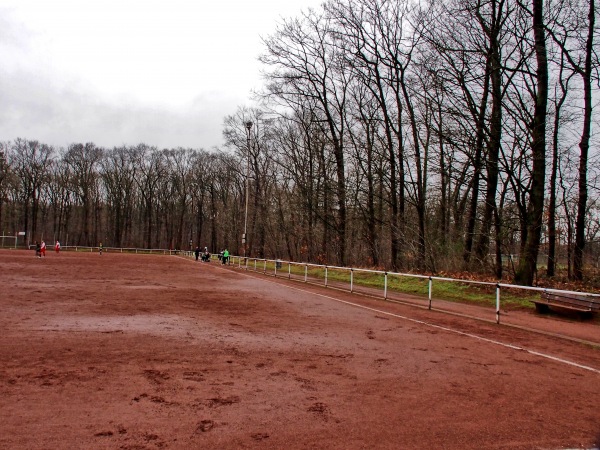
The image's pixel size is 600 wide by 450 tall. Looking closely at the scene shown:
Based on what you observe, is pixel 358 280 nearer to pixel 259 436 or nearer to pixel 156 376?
pixel 156 376

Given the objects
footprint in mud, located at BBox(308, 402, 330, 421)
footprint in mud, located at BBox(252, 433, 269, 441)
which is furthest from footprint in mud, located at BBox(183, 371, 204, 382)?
footprint in mud, located at BBox(252, 433, 269, 441)

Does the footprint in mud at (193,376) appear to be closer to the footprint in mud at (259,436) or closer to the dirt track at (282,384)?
the dirt track at (282,384)

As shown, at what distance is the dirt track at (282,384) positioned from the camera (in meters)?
4.23

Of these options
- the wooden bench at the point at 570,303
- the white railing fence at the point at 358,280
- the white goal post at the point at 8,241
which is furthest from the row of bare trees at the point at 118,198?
the wooden bench at the point at 570,303

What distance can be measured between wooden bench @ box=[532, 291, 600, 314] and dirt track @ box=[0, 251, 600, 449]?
216 cm

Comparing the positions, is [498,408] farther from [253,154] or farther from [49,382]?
[253,154]

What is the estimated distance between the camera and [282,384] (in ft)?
19.0

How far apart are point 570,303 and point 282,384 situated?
1031 cm

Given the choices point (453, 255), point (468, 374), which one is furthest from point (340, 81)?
point (468, 374)

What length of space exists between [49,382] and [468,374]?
545 cm

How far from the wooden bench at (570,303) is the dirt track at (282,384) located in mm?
2164

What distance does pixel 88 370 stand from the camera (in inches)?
237

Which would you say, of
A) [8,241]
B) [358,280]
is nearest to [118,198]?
Result: [8,241]

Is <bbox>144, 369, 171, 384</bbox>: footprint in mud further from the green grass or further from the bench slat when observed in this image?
the green grass
